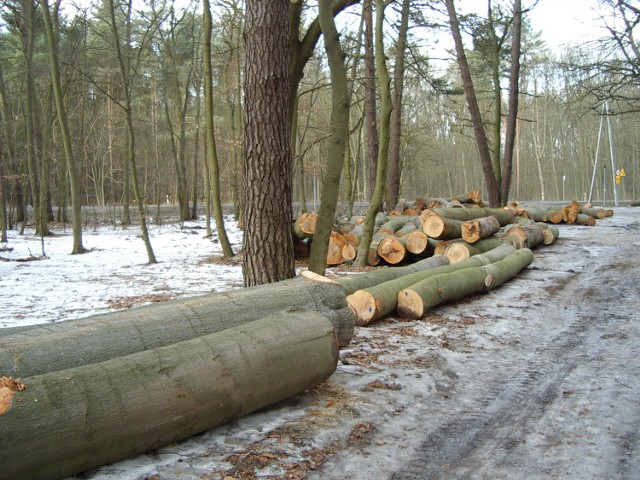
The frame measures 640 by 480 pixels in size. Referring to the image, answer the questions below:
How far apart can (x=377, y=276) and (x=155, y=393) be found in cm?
420

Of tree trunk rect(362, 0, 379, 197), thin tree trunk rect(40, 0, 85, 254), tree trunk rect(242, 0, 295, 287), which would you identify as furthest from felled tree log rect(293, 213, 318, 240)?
thin tree trunk rect(40, 0, 85, 254)

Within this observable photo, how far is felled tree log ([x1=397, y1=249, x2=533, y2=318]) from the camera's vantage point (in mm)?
Result: 5930

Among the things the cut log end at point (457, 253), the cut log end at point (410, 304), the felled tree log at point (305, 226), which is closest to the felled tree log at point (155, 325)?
the cut log end at point (410, 304)

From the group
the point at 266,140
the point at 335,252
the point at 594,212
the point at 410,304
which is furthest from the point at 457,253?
the point at 594,212

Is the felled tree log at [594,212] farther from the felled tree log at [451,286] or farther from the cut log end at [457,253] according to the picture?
the felled tree log at [451,286]

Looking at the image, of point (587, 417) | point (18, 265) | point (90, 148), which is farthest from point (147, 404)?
point (90, 148)

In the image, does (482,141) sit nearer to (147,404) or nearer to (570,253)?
(570,253)

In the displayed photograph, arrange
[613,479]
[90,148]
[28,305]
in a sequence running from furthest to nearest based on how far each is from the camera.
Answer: [90,148] < [28,305] < [613,479]

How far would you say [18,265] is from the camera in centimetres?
1044

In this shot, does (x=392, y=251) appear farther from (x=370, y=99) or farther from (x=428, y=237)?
(x=370, y=99)

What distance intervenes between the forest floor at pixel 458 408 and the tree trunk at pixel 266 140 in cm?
129

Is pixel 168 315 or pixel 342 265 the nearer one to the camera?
pixel 168 315

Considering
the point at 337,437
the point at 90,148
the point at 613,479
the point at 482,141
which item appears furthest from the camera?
the point at 90,148

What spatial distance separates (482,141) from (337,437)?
47.4ft
